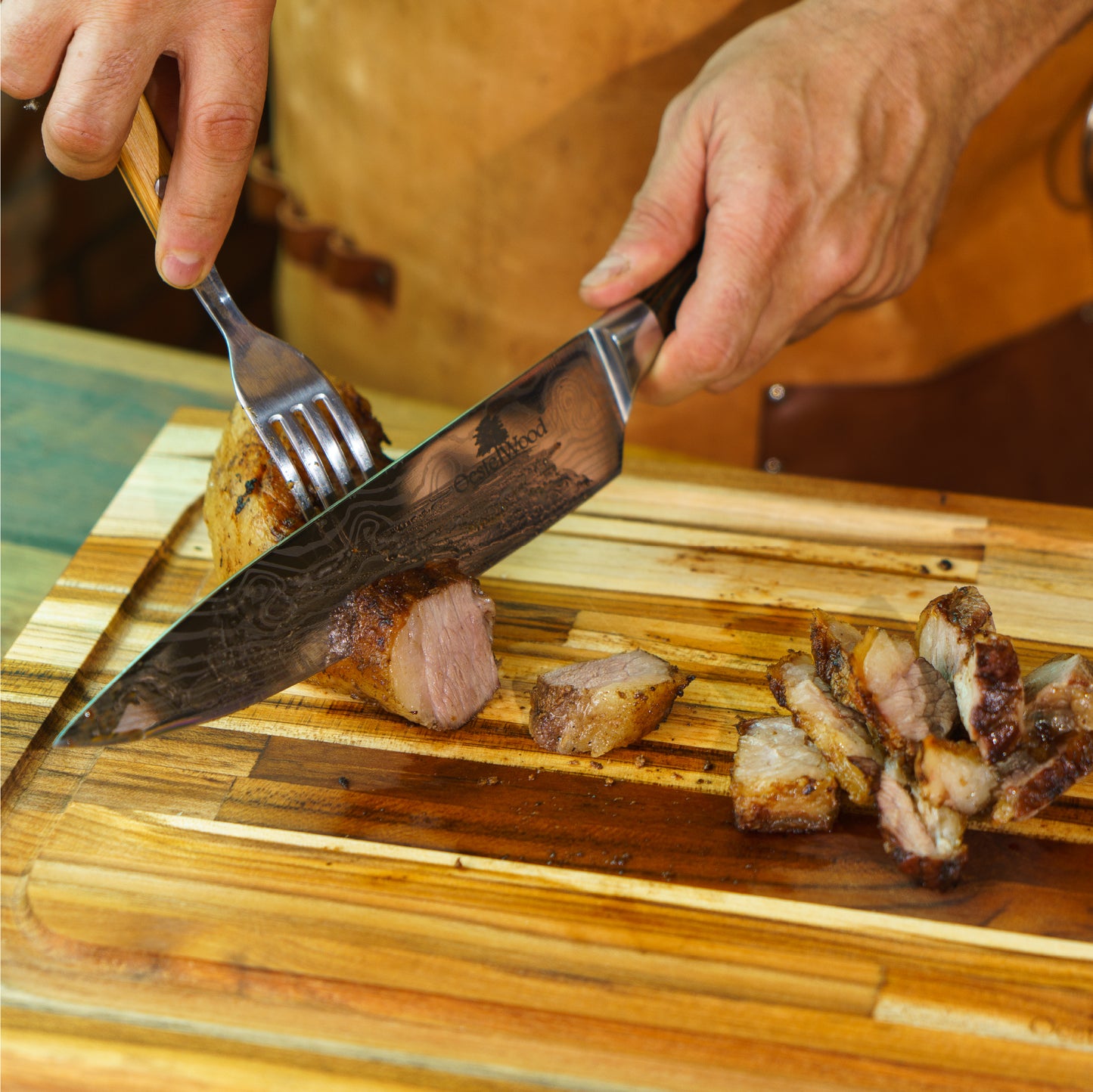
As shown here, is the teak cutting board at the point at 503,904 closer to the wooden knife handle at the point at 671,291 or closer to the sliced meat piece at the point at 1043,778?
the sliced meat piece at the point at 1043,778

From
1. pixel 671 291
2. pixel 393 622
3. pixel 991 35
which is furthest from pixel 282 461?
pixel 991 35

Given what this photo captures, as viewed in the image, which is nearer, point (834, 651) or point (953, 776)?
point (953, 776)

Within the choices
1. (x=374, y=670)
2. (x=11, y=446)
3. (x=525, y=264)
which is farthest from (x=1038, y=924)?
(x=11, y=446)

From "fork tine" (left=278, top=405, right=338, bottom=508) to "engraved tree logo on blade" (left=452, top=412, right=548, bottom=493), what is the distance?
239 mm

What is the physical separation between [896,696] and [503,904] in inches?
29.7

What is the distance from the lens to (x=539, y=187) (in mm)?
3131

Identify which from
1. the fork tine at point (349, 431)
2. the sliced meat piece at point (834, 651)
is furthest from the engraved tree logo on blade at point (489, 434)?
the sliced meat piece at point (834, 651)

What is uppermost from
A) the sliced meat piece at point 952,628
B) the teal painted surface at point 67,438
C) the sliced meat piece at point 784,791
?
the sliced meat piece at point 952,628

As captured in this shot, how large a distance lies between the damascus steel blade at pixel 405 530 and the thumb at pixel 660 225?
0.12 m

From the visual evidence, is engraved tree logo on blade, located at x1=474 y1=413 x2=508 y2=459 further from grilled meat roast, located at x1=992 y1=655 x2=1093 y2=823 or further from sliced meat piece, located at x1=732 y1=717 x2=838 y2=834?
grilled meat roast, located at x1=992 y1=655 x2=1093 y2=823

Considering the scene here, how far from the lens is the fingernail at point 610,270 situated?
2461 mm

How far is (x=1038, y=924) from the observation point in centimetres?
173

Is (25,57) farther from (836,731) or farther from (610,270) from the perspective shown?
(836,731)

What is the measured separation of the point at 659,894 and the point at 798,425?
193 cm
